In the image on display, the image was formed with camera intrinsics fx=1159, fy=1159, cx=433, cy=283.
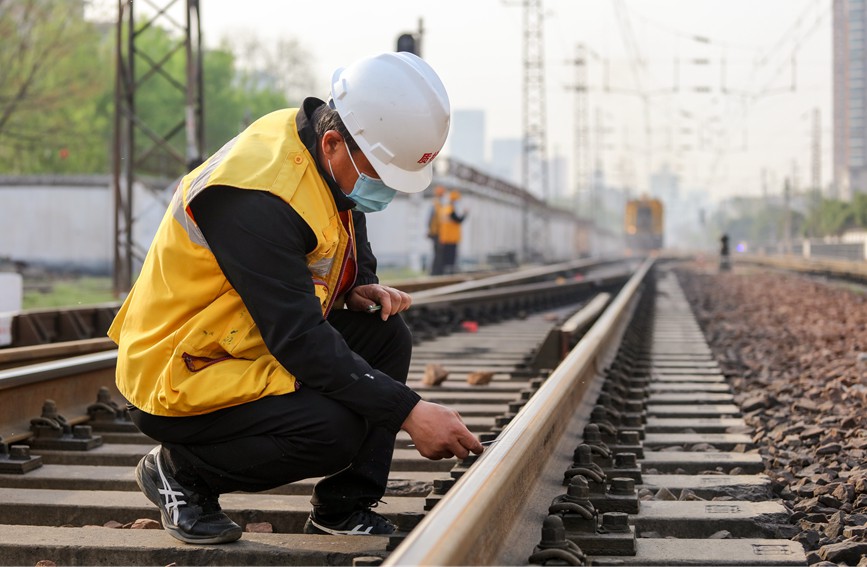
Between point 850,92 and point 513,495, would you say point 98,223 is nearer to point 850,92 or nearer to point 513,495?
point 513,495

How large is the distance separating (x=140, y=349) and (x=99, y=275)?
2712cm

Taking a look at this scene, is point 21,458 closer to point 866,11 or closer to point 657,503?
point 657,503

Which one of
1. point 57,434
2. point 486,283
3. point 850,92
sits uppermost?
point 850,92

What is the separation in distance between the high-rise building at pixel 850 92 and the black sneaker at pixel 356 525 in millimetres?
133956

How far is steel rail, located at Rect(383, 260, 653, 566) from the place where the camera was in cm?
203

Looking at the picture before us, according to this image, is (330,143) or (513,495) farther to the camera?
(330,143)

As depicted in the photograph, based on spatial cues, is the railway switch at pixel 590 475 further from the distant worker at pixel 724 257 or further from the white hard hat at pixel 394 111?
the distant worker at pixel 724 257

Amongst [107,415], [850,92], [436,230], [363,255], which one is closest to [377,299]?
[363,255]

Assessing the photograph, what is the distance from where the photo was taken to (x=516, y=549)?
2.59 meters

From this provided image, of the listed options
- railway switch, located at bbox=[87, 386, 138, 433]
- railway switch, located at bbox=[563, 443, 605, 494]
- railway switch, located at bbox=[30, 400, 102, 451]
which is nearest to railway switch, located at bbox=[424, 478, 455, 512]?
railway switch, located at bbox=[563, 443, 605, 494]

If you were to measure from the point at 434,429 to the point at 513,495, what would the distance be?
0.84 feet

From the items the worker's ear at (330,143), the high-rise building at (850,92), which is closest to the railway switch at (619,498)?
the worker's ear at (330,143)

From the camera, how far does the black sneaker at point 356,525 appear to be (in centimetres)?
313

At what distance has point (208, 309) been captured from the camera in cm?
286
